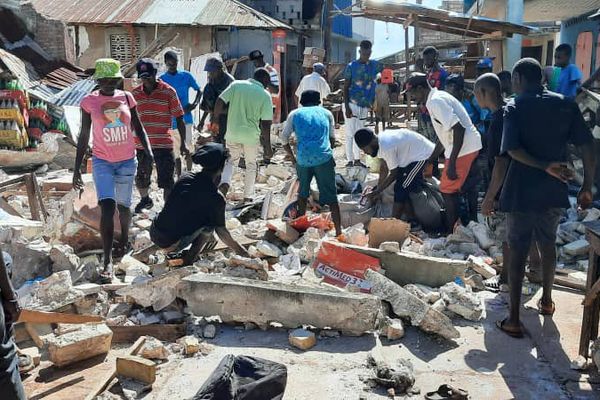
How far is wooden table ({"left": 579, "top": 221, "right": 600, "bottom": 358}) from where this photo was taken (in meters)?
3.67

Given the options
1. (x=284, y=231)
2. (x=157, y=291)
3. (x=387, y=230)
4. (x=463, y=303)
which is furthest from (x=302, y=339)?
(x=284, y=231)

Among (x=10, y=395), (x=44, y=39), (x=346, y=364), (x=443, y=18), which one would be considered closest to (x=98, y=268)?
(x=346, y=364)

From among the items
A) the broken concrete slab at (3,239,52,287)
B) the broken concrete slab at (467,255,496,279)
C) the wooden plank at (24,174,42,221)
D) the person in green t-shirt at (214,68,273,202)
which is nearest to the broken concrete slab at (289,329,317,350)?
the broken concrete slab at (467,255,496,279)

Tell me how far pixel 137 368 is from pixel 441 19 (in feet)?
32.7

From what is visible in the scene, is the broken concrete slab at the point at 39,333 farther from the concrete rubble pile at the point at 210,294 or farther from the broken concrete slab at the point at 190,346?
the broken concrete slab at the point at 190,346

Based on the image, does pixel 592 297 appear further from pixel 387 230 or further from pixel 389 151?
pixel 389 151

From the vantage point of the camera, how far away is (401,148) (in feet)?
21.2

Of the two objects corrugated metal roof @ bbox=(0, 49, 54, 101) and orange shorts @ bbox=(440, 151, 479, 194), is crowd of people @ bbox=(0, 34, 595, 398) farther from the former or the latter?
corrugated metal roof @ bbox=(0, 49, 54, 101)

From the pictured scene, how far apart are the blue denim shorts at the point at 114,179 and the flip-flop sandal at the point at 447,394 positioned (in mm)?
3157

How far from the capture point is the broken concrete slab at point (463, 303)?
183 inches

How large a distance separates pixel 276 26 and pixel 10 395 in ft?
50.6

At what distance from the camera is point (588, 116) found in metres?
7.78

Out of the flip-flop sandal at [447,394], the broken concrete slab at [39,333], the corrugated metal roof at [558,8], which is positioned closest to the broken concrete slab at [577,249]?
the flip-flop sandal at [447,394]

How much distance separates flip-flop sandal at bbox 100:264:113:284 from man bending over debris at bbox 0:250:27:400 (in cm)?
259
